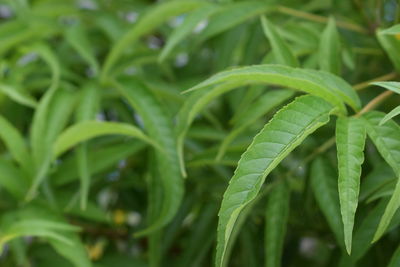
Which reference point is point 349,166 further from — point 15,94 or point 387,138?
point 15,94

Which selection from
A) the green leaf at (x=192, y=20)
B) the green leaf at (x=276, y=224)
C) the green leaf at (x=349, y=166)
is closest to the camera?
the green leaf at (x=349, y=166)

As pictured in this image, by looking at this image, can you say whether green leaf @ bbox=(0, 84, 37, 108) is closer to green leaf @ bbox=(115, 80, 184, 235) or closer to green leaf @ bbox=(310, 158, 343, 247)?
green leaf @ bbox=(115, 80, 184, 235)

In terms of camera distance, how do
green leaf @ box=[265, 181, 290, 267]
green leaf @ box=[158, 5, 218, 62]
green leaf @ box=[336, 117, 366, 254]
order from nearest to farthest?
green leaf @ box=[336, 117, 366, 254] < green leaf @ box=[265, 181, 290, 267] < green leaf @ box=[158, 5, 218, 62]

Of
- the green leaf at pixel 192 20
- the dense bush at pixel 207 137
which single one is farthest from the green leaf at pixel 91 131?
the green leaf at pixel 192 20

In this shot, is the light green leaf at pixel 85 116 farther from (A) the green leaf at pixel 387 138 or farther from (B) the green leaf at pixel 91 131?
(A) the green leaf at pixel 387 138

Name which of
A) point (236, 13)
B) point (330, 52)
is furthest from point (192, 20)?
point (330, 52)

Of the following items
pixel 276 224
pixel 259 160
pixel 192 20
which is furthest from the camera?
pixel 192 20

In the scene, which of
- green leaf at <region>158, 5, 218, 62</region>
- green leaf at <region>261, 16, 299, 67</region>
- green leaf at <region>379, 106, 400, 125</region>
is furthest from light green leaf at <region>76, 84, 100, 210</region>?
green leaf at <region>379, 106, 400, 125</region>
